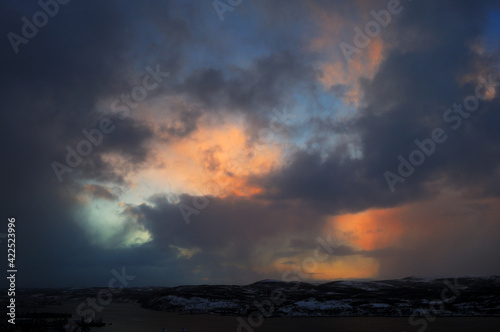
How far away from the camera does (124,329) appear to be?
347 feet

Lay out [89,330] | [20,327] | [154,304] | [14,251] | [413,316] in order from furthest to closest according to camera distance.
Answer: [154,304]
[413,316]
[89,330]
[20,327]
[14,251]

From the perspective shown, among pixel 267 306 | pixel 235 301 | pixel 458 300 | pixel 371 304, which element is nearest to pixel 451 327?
pixel 371 304

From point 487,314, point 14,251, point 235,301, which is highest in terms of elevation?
point 14,251

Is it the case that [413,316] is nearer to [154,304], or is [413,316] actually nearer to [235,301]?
[235,301]

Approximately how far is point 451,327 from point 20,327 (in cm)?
11940

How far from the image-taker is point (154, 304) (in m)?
199

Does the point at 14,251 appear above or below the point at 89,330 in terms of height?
above

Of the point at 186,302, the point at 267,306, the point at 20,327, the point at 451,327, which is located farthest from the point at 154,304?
the point at 451,327

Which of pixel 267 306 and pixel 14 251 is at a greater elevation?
pixel 14 251

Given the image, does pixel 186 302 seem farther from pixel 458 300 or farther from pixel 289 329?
pixel 458 300

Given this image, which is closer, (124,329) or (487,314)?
(124,329)

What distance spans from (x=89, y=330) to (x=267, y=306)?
9161 centimetres

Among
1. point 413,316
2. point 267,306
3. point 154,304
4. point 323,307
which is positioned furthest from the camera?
point 154,304

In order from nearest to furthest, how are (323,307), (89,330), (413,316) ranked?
(89,330), (413,316), (323,307)
